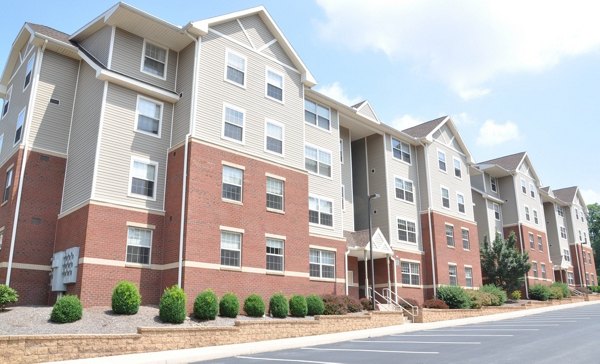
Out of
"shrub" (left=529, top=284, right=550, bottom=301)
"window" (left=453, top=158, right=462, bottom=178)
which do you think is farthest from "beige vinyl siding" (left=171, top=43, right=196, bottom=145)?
"shrub" (left=529, top=284, right=550, bottom=301)

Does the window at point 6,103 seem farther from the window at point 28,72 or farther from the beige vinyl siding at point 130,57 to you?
the beige vinyl siding at point 130,57

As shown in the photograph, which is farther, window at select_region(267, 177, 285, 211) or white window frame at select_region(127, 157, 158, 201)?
window at select_region(267, 177, 285, 211)

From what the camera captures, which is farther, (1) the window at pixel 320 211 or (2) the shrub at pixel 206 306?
(1) the window at pixel 320 211

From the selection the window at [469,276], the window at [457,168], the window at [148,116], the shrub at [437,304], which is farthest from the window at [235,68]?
the window at [469,276]

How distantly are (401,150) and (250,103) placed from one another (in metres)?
15.8

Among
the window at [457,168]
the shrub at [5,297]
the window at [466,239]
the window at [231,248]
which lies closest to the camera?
the shrub at [5,297]

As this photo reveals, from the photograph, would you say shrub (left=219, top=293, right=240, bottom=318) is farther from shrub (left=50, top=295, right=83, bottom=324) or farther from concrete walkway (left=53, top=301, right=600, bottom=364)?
shrub (left=50, top=295, right=83, bottom=324)

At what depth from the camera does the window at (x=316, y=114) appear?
30570 millimetres

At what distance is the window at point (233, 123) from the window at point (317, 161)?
557cm

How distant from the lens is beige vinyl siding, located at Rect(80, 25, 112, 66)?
934 inches

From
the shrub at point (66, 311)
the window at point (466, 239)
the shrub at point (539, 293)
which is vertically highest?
the window at point (466, 239)

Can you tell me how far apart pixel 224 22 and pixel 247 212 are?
9952 mm

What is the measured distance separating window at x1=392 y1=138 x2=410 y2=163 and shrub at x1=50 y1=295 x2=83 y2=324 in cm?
2558

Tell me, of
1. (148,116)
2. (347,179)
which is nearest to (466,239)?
(347,179)
